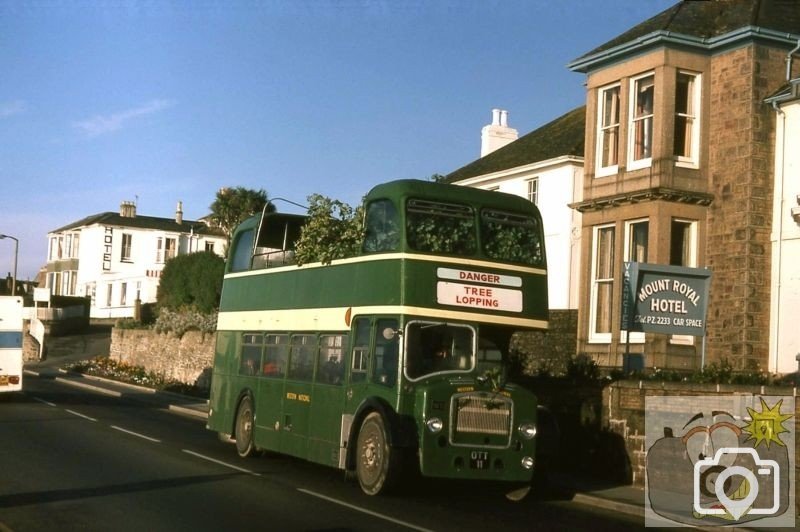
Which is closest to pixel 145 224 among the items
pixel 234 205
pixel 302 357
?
pixel 234 205

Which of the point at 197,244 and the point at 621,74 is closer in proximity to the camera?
the point at 621,74

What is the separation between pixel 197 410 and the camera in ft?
106

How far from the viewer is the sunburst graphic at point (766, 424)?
14.7 metres

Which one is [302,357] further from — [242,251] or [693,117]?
[693,117]

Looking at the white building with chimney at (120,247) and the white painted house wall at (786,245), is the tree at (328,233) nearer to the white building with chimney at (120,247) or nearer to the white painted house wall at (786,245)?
the white painted house wall at (786,245)

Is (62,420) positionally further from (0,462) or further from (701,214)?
(701,214)

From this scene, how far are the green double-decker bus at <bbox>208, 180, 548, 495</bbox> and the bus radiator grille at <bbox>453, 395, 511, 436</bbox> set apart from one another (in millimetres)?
14

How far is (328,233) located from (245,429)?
4894 mm

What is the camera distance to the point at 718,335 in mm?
23062

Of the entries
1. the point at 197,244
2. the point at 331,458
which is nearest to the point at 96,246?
the point at 197,244

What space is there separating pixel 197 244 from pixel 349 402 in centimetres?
7203

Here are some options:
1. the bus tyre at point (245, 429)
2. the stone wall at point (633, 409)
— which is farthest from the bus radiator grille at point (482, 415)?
the bus tyre at point (245, 429)

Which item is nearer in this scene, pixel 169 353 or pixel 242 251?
pixel 242 251

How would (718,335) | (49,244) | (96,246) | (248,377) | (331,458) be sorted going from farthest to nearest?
1. (49,244)
2. (96,246)
3. (718,335)
4. (248,377)
5. (331,458)
